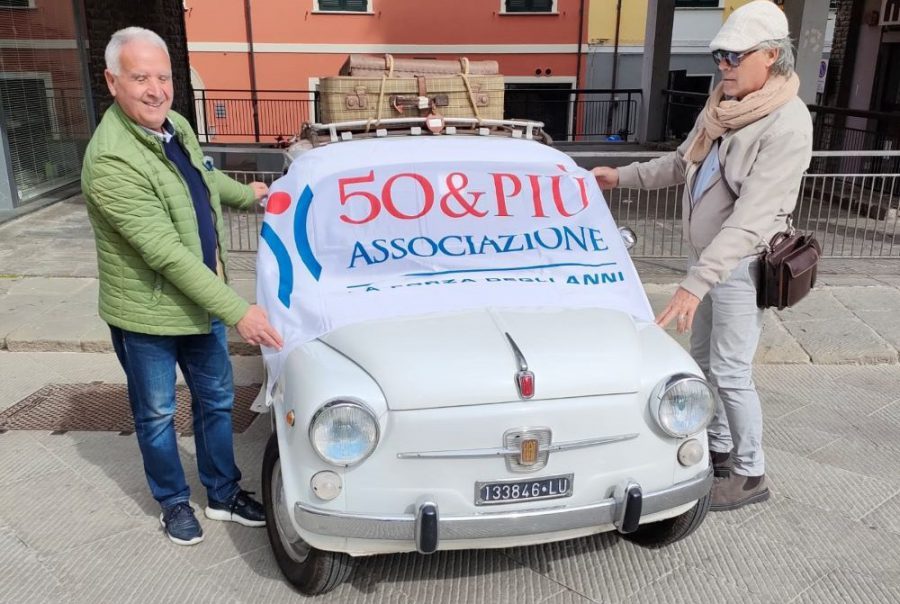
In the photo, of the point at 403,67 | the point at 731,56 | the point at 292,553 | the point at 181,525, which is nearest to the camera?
the point at 292,553

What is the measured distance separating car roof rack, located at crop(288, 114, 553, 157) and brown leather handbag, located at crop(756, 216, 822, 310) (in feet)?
5.07

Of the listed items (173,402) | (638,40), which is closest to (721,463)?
(173,402)

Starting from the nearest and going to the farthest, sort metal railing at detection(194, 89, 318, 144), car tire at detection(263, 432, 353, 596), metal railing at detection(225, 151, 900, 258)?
1. car tire at detection(263, 432, 353, 596)
2. metal railing at detection(225, 151, 900, 258)
3. metal railing at detection(194, 89, 318, 144)

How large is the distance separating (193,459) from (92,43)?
10078mm

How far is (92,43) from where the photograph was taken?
12039mm

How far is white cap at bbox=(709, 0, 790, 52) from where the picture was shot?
314cm

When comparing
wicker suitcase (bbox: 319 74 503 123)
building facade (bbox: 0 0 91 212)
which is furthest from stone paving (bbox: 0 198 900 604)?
building facade (bbox: 0 0 91 212)

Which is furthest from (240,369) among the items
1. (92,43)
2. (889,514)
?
(92,43)

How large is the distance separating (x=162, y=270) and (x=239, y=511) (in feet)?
4.24

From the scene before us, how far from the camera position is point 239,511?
361 centimetres

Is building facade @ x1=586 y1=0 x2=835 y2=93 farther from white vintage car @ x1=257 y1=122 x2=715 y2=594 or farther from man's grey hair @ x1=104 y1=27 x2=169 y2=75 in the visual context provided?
man's grey hair @ x1=104 y1=27 x2=169 y2=75

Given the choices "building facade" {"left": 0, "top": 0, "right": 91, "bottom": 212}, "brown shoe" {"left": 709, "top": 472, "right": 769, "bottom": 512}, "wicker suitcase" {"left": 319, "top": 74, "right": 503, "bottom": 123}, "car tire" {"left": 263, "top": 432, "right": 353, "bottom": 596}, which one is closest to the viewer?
"car tire" {"left": 263, "top": 432, "right": 353, "bottom": 596}

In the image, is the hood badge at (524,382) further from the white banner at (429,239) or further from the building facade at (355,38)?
the building facade at (355,38)

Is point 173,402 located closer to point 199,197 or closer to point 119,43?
point 199,197
